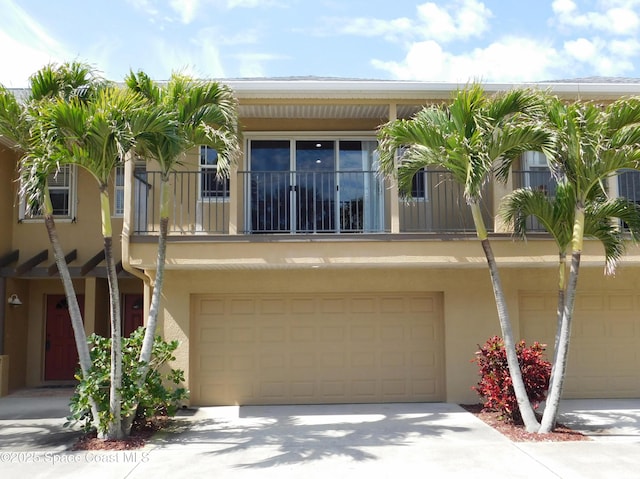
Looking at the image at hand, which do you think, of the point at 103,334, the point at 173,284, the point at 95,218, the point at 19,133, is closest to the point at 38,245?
the point at 95,218

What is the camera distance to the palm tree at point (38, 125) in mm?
7121

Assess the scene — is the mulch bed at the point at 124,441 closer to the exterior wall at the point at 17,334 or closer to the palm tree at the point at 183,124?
the palm tree at the point at 183,124

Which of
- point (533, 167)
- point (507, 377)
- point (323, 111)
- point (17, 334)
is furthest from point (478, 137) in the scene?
point (17, 334)

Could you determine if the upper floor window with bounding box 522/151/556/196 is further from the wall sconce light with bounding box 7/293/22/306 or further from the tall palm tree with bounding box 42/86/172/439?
the wall sconce light with bounding box 7/293/22/306

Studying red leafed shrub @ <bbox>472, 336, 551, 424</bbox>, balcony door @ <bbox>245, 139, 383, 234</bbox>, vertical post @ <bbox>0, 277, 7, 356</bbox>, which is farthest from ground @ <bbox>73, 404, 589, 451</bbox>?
vertical post @ <bbox>0, 277, 7, 356</bbox>

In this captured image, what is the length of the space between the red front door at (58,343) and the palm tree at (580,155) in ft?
33.3

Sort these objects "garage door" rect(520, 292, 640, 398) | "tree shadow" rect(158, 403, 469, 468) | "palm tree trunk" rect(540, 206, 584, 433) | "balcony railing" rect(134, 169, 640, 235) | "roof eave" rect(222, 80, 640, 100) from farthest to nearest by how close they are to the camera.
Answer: "balcony railing" rect(134, 169, 640, 235) < "garage door" rect(520, 292, 640, 398) < "roof eave" rect(222, 80, 640, 100) < "palm tree trunk" rect(540, 206, 584, 433) < "tree shadow" rect(158, 403, 469, 468)

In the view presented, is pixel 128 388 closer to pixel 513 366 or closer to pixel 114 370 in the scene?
pixel 114 370

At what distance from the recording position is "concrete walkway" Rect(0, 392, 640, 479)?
259 inches

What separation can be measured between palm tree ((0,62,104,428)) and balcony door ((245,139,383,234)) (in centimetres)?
354

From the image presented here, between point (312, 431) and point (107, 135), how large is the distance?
16.2ft

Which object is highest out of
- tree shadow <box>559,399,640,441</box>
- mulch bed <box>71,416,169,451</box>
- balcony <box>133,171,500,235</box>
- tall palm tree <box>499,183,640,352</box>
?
balcony <box>133,171,500,235</box>

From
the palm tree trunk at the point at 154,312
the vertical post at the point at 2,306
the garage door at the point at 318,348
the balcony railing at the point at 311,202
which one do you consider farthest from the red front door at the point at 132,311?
the palm tree trunk at the point at 154,312

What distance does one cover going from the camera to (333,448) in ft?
24.5
